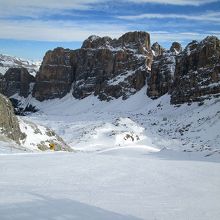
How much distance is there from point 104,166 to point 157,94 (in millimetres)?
82908

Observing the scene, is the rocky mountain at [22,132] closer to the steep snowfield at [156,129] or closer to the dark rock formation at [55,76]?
the steep snowfield at [156,129]

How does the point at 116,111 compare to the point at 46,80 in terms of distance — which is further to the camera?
the point at 46,80

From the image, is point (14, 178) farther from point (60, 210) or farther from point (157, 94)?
point (157, 94)

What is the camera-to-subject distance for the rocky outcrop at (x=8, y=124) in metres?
29.7

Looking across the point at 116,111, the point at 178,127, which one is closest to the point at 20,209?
the point at 178,127

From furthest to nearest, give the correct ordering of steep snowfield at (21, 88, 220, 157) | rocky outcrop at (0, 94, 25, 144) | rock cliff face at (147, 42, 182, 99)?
rock cliff face at (147, 42, 182, 99)
steep snowfield at (21, 88, 220, 157)
rocky outcrop at (0, 94, 25, 144)

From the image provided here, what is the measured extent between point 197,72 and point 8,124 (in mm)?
59833

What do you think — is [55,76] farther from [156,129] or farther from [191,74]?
[156,129]

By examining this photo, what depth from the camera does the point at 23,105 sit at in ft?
431

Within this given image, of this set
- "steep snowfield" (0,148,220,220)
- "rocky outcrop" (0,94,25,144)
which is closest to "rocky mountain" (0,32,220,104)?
"rocky outcrop" (0,94,25,144)

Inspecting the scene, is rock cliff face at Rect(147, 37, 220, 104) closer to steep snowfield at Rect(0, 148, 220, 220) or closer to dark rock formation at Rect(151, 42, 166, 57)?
dark rock formation at Rect(151, 42, 166, 57)

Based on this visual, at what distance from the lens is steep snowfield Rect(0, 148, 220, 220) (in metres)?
8.42

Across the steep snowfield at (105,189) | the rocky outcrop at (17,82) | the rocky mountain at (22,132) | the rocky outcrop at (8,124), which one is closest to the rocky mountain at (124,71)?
the rocky outcrop at (17,82)

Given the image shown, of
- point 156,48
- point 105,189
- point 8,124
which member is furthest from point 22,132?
point 156,48
